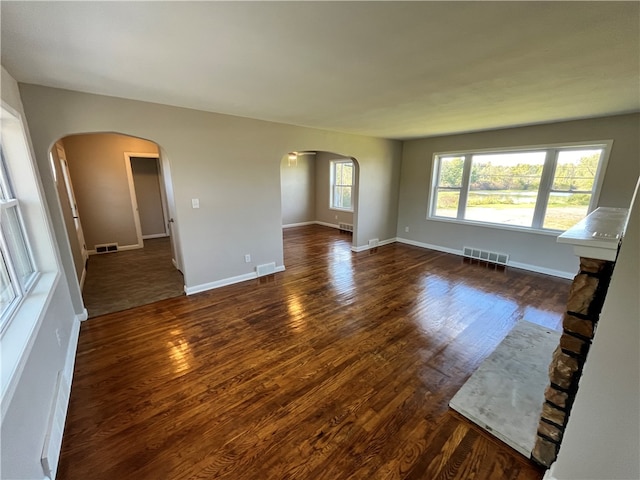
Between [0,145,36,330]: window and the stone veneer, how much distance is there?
3.06 meters

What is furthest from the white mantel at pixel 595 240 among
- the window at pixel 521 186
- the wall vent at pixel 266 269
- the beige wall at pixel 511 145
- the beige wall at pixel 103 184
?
the beige wall at pixel 103 184

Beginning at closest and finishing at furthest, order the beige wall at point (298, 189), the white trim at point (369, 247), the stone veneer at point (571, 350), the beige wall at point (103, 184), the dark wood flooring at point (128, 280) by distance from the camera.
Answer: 1. the stone veneer at point (571, 350)
2. the dark wood flooring at point (128, 280)
3. the beige wall at point (103, 184)
4. the white trim at point (369, 247)
5. the beige wall at point (298, 189)

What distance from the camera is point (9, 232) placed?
6.21ft

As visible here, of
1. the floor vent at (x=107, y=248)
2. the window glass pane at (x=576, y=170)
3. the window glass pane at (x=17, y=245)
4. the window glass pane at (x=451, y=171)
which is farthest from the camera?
the floor vent at (x=107, y=248)

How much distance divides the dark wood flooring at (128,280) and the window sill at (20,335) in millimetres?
1398

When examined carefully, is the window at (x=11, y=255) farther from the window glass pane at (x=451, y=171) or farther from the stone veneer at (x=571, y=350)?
the window glass pane at (x=451, y=171)

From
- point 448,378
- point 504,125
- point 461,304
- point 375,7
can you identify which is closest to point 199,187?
point 375,7

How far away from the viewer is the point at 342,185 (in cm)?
807

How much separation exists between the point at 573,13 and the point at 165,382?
352 centimetres

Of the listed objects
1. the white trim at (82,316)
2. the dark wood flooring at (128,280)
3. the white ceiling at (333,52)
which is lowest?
the dark wood flooring at (128,280)

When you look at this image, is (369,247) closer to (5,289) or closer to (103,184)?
(5,289)

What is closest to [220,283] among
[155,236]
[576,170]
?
[155,236]

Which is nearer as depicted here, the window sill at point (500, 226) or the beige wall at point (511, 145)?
the beige wall at point (511, 145)

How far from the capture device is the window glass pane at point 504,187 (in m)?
4.46
